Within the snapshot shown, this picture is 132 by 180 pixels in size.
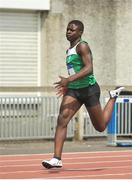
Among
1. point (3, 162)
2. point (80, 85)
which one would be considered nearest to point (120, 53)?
point (3, 162)

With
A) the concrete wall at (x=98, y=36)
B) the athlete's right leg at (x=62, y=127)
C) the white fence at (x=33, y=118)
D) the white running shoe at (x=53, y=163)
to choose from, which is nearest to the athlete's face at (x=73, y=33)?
the athlete's right leg at (x=62, y=127)

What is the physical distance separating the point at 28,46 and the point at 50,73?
983 mm

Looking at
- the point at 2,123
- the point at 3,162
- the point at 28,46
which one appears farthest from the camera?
the point at 28,46

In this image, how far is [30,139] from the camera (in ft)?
51.1

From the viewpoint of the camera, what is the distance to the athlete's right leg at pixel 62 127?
9.45m

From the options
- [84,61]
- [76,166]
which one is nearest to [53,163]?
[76,166]

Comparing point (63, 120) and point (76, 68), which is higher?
point (76, 68)

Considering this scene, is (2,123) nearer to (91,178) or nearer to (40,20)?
(40,20)

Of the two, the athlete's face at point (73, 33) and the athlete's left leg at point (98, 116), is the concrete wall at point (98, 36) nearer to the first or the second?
the athlete's left leg at point (98, 116)

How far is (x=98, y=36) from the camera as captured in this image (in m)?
19.2

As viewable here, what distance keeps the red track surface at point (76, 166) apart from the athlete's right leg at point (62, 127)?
17 cm

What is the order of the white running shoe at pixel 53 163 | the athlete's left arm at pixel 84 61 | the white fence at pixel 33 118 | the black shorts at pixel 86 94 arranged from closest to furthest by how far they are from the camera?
the athlete's left arm at pixel 84 61
the white running shoe at pixel 53 163
the black shorts at pixel 86 94
the white fence at pixel 33 118

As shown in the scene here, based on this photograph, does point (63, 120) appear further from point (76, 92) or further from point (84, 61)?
point (84, 61)

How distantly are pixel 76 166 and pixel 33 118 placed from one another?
5015mm
